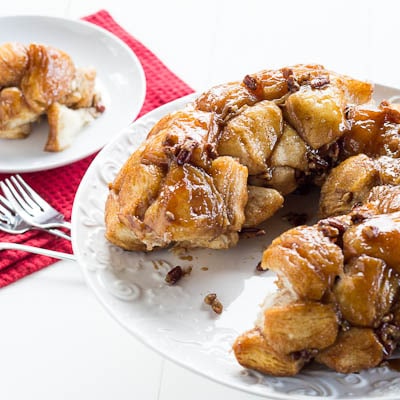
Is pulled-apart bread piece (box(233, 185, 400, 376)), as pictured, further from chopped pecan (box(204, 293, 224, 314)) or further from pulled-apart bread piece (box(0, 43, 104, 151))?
pulled-apart bread piece (box(0, 43, 104, 151))

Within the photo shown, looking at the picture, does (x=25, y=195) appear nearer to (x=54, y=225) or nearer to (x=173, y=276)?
(x=54, y=225)

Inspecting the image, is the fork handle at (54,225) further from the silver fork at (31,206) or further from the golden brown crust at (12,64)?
the golden brown crust at (12,64)

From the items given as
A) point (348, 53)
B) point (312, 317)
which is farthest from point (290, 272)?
point (348, 53)

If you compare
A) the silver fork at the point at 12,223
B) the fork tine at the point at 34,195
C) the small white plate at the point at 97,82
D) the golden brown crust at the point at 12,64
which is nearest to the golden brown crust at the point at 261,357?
the silver fork at the point at 12,223

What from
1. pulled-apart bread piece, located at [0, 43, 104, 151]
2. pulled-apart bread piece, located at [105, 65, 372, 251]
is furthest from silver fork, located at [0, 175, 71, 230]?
pulled-apart bread piece, located at [105, 65, 372, 251]

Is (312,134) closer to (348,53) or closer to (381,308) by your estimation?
(381,308)

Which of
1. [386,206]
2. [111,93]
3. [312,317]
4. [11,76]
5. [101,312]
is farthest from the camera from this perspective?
[111,93]

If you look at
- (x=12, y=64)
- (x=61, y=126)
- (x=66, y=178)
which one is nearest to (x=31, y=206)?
(x=66, y=178)
